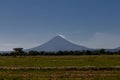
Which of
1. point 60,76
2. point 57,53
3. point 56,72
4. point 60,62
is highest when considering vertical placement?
point 57,53

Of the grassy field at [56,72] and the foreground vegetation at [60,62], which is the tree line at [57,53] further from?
the grassy field at [56,72]

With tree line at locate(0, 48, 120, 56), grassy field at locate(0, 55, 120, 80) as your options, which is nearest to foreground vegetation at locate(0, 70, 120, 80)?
grassy field at locate(0, 55, 120, 80)

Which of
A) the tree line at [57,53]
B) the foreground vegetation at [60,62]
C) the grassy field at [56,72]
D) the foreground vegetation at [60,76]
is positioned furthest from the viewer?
the tree line at [57,53]

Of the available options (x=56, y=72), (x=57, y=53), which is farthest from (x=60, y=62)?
(x=57, y=53)

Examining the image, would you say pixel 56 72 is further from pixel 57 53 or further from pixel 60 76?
pixel 57 53

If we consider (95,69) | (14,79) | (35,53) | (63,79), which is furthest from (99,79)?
(35,53)

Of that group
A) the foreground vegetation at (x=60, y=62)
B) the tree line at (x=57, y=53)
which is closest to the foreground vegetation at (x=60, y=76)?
the foreground vegetation at (x=60, y=62)

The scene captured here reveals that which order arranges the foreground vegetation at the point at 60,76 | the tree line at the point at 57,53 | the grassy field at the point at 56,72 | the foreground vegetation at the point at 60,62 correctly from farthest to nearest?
1. the tree line at the point at 57,53
2. the foreground vegetation at the point at 60,62
3. the grassy field at the point at 56,72
4. the foreground vegetation at the point at 60,76

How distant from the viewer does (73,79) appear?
2531 centimetres

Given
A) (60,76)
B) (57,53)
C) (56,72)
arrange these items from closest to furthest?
1. (60,76)
2. (56,72)
3. (57,53)

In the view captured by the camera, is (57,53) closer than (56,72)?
No

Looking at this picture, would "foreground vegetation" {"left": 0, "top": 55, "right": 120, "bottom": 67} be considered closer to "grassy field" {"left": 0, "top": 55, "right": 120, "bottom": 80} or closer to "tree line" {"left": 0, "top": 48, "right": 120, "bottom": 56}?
"grassy field" {"left": 0, "top": 55, "right": 120, "bottom": 80}

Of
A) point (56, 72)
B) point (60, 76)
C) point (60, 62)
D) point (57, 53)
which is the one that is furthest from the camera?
point (57, 53)

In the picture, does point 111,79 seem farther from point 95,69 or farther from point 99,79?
point 95,69
